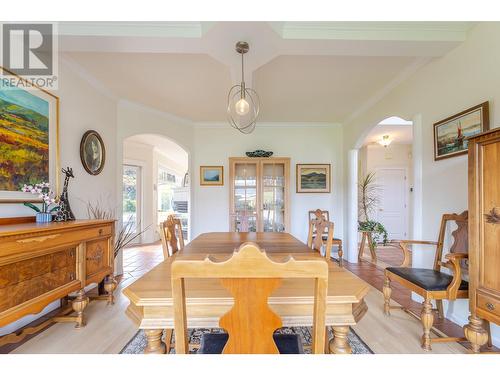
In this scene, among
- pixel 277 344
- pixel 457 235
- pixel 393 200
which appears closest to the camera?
pixel 277 344

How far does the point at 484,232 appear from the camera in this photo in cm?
142

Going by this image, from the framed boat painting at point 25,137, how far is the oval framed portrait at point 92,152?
1.39 feet

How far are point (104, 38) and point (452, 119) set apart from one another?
2.99m

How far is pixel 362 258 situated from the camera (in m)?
4.39

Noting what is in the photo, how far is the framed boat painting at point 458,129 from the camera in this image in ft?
6.01

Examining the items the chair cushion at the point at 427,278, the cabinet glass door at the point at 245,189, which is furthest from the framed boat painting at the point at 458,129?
the cabinet glass door at the point at 245,189

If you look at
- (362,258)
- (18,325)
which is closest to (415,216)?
(362,258)

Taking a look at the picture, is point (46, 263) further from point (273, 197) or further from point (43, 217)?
point (273, 197)

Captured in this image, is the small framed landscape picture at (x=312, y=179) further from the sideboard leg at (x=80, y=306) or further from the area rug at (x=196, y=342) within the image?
the sideboard leg at (x=80, y=306)

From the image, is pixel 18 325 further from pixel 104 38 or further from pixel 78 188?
Answer: pixel 104 38

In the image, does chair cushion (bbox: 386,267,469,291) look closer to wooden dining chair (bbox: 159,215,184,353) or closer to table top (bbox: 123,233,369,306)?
table top (bbox: 123,233,369,306)

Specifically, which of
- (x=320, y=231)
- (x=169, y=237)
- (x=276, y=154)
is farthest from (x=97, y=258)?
(x=276, y=154)

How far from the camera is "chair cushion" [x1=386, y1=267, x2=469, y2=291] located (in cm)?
174

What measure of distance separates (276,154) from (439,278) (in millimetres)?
3162
